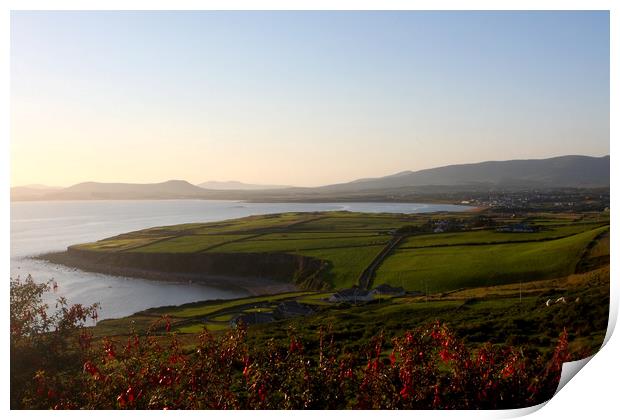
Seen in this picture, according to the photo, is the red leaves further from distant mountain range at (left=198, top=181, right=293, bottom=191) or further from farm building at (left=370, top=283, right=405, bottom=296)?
distant mountain range at (left=198, top=181, right=293, bottom=191)

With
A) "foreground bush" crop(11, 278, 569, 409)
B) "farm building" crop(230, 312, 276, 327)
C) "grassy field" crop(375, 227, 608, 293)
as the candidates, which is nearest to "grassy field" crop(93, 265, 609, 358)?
"farm building" crop(230, 312, 276, 327)

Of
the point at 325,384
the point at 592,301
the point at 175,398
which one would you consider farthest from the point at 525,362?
the point at 175,398

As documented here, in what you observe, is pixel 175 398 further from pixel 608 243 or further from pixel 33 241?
pixel 608 243

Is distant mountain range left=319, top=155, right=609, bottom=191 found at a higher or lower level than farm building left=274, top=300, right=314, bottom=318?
higher

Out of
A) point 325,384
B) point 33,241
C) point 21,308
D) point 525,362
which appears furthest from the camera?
point 33,241

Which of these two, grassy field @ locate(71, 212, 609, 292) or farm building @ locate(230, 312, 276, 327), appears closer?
farm building @ locate(230, 312, 276, 327)

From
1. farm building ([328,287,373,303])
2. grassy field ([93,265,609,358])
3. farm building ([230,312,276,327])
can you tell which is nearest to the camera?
grassy field ([93,265,609,358])

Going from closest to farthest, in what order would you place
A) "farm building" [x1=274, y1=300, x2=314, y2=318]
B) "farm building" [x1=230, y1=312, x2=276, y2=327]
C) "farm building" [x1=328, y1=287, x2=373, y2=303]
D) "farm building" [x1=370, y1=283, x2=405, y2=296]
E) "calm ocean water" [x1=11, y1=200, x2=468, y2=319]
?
"calm ocean water" [x1=11, y1=200, x2=468, y2=319] < "farm building" [x1=230, y1=312, x2=276, y2=327] < "farm building" [x1=274, y1=300, x2=314, y2=318] < "farm building" [x1=328, y1=287, x2=373, y2=303] < "farm building" [x1=370, y1=283, x2=405, y2=296]
